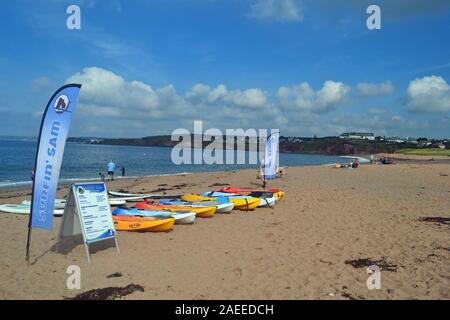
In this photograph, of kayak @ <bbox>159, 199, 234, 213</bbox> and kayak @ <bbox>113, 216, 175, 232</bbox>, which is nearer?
kayak @ <bbox>113, 216, 175, 232</bbox>

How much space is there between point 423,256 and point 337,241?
→ 199 cm

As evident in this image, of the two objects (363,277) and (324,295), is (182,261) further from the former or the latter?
(363,277)

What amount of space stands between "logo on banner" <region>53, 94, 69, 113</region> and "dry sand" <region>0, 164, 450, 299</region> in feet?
10.0

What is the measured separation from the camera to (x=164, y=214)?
1162cm

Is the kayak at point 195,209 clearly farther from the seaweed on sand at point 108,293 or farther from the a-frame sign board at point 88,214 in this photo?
the seaweed on sand at point 108,293

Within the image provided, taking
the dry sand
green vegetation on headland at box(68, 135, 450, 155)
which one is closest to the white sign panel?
the dry sand

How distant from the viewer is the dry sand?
6039 millimetres

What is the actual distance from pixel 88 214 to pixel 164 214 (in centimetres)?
393

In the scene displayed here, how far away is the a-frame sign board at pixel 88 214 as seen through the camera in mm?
7727

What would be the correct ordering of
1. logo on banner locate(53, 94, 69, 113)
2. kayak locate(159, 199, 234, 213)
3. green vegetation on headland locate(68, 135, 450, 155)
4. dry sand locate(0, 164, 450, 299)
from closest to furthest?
dry sand locate(0, 164, 450, 299) → logo on banner locate(53, 94, 69, 113) → kayak locate(159, 199, 234, 213) → green vegetation on headland locate(68, 135, 450, 155)

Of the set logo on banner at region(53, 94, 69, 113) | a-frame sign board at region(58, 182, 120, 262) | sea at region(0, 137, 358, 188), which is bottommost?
sea at region(0, 137, 358, 188)

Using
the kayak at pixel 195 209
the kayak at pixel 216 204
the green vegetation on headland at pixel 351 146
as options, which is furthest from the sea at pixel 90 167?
the green vegetation on headland at pixel 351 146

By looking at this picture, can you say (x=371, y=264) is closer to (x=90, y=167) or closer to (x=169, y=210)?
(x=169, y=210)

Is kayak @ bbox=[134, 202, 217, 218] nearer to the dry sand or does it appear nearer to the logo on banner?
the dry sand
